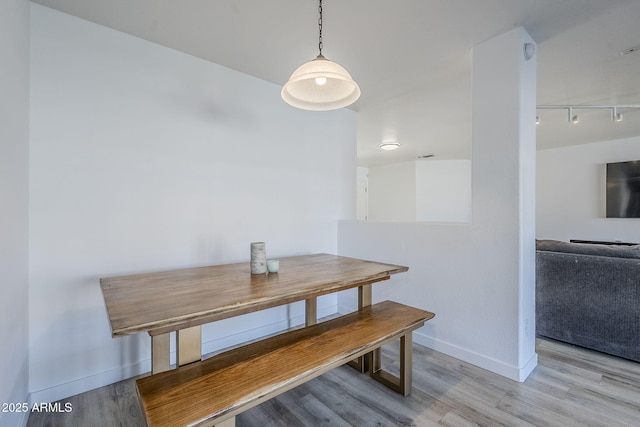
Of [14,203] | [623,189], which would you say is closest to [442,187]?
[623,189]

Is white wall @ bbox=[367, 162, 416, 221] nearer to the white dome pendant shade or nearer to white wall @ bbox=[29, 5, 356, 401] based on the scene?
white wall @ bbox=[29, 5, 356, 401]

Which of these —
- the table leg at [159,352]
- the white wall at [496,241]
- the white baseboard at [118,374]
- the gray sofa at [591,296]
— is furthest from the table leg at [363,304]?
the gray sofa at [591,296]

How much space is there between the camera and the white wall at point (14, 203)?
1.27 m

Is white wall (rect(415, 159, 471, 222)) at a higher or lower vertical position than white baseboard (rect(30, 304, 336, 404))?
higher

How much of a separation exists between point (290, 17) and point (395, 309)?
2.09m

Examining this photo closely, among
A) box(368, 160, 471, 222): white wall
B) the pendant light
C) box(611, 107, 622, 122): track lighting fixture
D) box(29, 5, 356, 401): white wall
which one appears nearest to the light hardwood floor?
box(29, 5, 356, 401): white wall

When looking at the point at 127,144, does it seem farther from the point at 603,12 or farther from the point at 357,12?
the point at 603,12

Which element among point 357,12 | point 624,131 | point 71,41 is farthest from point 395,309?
point 624,131

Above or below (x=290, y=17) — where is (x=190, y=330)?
below

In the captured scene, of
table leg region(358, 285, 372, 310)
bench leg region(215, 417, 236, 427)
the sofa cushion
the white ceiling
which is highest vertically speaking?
the white ceiling

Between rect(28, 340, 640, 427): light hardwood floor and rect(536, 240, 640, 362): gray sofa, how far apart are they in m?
0.23

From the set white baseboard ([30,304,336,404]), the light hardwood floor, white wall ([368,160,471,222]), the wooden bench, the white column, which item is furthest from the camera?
white wall ([368,160,471,222])

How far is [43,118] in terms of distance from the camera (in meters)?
1.80

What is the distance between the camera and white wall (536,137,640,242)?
16.4 ft
